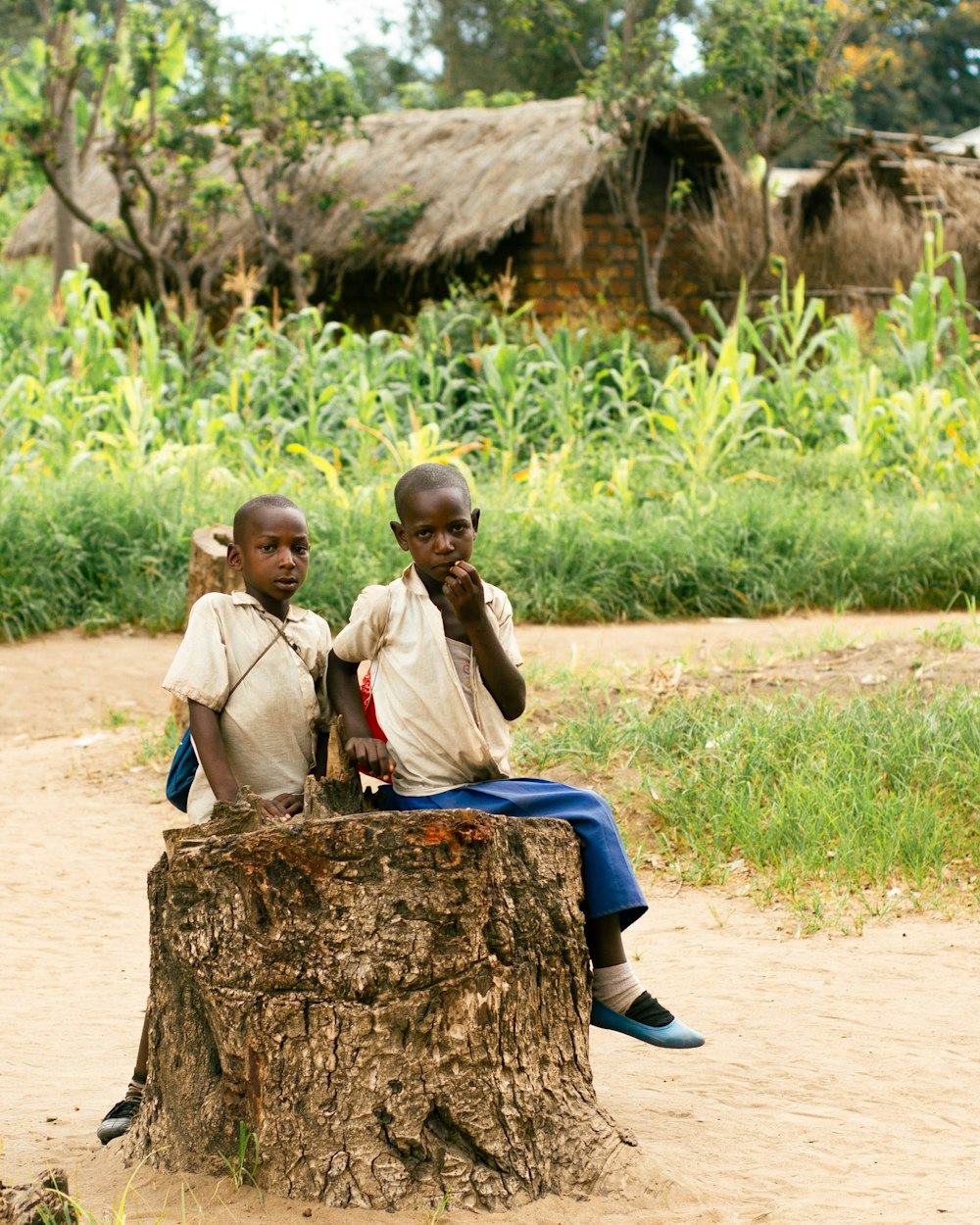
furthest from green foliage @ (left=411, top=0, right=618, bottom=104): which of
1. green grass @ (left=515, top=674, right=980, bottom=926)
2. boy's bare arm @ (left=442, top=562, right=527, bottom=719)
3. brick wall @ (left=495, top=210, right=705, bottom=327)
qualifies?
boy's bare arm @ (left=442, top=562, right=527, bottom=719)

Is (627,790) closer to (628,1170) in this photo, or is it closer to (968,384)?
(628,1170)

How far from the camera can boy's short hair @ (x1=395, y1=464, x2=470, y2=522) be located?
2752 mm

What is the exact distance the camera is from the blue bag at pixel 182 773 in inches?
118

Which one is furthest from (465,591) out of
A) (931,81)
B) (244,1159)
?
(931,81)

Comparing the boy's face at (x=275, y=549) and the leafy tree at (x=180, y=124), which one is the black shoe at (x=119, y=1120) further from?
the leafy tree at (x=180, y=124)

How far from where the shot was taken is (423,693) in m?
2.83

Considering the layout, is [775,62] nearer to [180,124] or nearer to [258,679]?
[180,124]

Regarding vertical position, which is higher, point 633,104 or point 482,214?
point 633,104

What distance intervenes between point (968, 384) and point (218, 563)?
23.2ft

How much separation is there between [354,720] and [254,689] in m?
0.23

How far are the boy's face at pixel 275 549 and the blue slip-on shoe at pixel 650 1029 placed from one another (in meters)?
1.04

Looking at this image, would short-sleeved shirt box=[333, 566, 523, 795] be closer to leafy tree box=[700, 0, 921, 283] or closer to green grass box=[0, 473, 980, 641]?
green grass box=[0, 473, 980, 641]

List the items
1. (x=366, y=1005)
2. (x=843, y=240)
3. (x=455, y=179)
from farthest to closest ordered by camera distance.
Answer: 1. (x=843, y=240)
2. (x=455, y=179)
3. (x=366, y=1005)

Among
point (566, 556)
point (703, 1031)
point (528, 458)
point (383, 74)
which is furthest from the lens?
point (383, 74)
